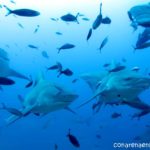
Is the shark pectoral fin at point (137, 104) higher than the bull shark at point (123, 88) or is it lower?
lower

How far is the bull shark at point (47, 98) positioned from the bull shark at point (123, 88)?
0.84 ft

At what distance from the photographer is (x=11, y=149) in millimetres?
→ 28047

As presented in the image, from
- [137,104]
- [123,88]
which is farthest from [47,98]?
[137,104]

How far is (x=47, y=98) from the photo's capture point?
3.69m

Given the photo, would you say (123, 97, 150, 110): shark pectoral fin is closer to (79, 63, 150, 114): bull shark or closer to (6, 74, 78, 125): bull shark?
(79, 63, 150, 114): bull shark

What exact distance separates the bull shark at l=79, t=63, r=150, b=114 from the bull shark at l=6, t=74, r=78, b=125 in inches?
10.1

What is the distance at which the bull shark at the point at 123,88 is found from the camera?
11.5 ft

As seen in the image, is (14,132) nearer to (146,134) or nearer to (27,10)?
(146,134)

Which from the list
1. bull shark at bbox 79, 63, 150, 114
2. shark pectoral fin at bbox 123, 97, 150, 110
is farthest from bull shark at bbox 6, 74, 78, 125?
shark pectoral fin at bbox 123, 97, 150, 110

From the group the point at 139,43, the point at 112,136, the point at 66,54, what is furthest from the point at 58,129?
the point at 139,43

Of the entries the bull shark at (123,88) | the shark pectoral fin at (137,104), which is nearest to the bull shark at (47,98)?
the bull shark at (123,88)

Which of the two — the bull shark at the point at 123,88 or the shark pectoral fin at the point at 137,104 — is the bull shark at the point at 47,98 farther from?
the shark pectoral fin at the point at 137,104

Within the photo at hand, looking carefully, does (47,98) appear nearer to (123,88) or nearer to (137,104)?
(123,88)

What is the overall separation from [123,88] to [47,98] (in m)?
0.90
